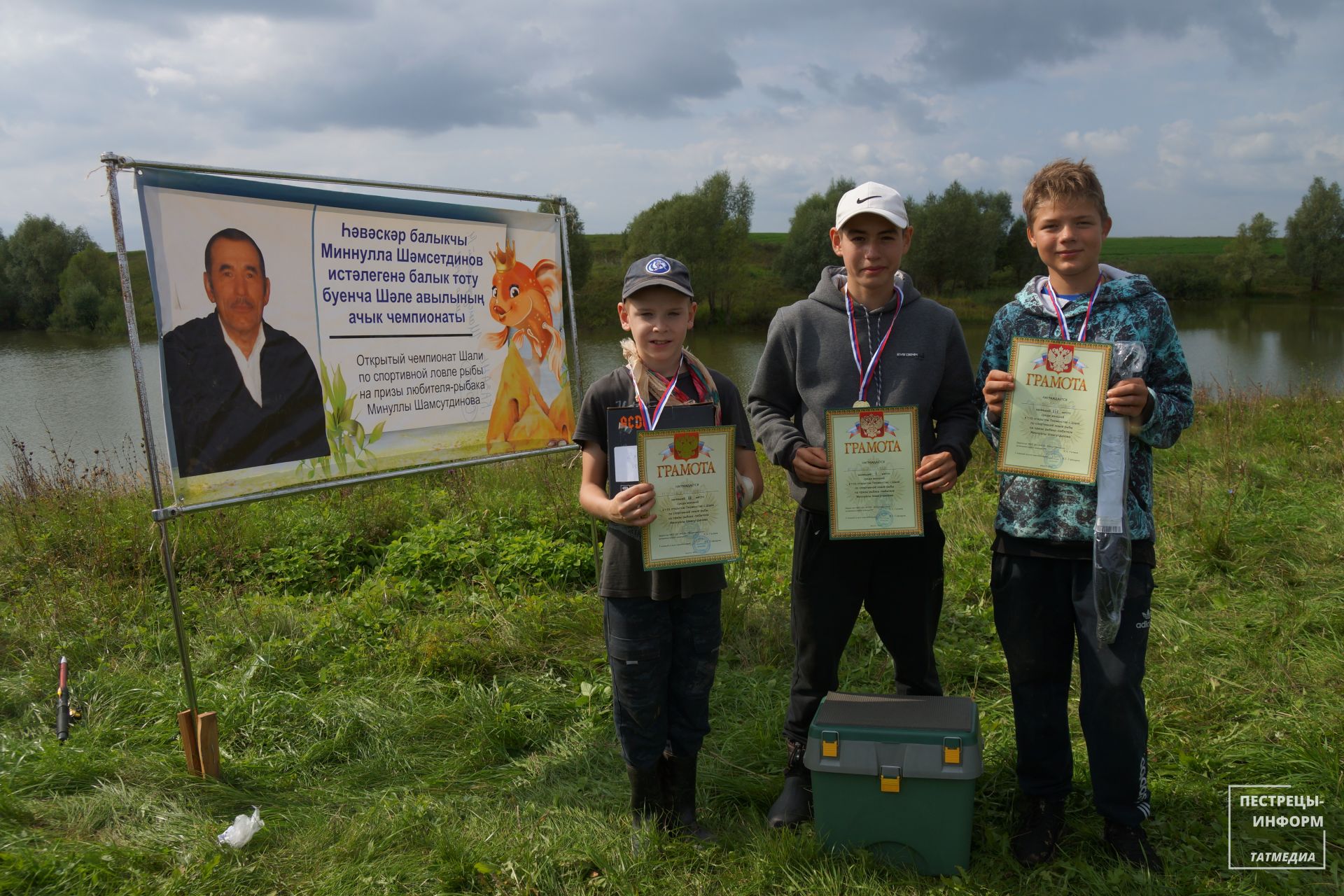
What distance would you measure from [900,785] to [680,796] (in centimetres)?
80

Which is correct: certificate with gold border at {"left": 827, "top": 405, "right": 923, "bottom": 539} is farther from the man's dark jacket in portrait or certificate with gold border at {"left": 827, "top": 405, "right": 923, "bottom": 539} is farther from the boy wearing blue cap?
the man's dark jacket in portrait

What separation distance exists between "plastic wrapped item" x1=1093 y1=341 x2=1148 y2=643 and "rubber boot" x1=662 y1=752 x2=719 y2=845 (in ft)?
4.77

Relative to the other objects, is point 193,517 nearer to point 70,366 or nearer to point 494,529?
point 494,529

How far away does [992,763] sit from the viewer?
312 centimetres

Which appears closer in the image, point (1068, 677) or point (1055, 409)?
point (1055, 409)

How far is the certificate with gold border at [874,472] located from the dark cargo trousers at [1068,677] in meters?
0.39

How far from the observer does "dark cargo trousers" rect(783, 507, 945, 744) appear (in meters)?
2.83

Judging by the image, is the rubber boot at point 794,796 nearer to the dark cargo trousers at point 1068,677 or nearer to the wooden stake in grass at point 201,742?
the dark cargo trousers at point 1068,677

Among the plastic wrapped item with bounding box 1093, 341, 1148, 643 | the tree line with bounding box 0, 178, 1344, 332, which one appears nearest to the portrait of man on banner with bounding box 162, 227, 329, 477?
the plastic wrapped item with bounding box 1093, 341, 1148, 643

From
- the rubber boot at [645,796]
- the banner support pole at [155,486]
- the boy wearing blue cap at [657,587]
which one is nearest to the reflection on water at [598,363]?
the banner support pole at [155,486]

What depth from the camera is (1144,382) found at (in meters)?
2.42

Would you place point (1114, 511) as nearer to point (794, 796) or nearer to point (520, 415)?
point (794, 796)

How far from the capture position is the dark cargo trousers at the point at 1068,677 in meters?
2.50

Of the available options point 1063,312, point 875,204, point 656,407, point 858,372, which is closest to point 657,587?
point 656,407
